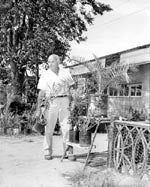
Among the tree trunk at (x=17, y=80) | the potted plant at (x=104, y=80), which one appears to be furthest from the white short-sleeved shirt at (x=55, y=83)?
the tree trunk at (x=17, y=80)

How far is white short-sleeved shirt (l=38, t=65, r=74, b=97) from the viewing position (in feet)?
17.0

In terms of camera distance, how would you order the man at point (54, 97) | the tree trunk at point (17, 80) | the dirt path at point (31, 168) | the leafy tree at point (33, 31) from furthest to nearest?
1. the tree trunk at point (17, 80)
2. the leafy tree at point (33, 31)
3. the man at point (54, 97)
4. the dirt path at point (31, 168)

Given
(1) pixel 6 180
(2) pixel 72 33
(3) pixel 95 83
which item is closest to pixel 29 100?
(2) pixel 72 33

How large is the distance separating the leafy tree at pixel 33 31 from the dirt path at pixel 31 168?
13.6 feet

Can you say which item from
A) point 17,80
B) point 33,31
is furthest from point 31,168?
point 33,31

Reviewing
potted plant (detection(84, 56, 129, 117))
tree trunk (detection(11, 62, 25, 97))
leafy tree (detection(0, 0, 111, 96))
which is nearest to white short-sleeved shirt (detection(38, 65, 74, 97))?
potted plant (detection(84, 56, 129, 117))

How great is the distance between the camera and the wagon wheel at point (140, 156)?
12.7 ft

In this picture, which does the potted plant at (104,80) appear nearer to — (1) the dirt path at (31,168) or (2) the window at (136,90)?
(1) the dirt path at (31,168)

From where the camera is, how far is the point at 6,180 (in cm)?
412

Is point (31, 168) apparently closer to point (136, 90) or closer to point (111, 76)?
point (111, 76)

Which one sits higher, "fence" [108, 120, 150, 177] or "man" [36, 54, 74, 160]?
"man" [36, 54, 74, 160]

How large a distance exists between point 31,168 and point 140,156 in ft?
5.54

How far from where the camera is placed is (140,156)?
4.18 m

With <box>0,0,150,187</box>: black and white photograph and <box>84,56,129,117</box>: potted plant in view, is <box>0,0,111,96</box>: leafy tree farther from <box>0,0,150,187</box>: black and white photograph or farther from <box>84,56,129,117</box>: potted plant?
<box>84,56,129,117</box>: potted plant
